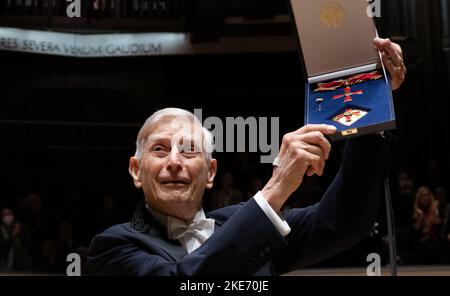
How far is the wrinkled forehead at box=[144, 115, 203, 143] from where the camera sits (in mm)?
1399

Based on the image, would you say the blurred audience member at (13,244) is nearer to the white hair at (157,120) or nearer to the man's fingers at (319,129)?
the white hair at (157,120)

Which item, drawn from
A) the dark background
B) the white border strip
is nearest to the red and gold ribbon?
the dark background

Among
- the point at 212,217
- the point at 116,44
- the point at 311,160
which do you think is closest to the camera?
the point at 311,160

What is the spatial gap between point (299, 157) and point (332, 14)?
0.40 metres

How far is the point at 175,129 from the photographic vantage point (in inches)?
55.5

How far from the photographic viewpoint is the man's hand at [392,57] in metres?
1.28

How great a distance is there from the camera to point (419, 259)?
4855 mm

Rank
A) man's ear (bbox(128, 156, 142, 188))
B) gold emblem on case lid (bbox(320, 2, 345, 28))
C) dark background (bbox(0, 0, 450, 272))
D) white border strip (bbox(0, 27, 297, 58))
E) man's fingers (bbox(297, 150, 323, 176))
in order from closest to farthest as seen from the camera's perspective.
A: man's fingers (bbox(297, 150, 323, 176)), gold emblem on case lid (bbox(320, 2, 345, 28)), man's ear (bbox(128, 156, 142, 188)), dark background (bbox(0, 0, 450, 272)), white border strip (bbox(0, 27, 297, 58))

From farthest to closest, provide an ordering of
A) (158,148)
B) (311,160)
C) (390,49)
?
(158,148)
(390,49)
(311,160)

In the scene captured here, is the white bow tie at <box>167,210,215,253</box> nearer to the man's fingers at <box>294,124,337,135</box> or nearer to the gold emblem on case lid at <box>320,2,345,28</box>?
the man's fingers at <box>294,124,337,135</box>

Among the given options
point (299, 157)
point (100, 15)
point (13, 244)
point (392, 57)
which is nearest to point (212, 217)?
point (299, 157)

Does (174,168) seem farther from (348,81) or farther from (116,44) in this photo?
(116,44)

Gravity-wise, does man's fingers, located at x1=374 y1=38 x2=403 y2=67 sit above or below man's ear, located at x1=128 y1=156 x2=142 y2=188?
above

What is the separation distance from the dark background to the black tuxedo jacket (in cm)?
451
